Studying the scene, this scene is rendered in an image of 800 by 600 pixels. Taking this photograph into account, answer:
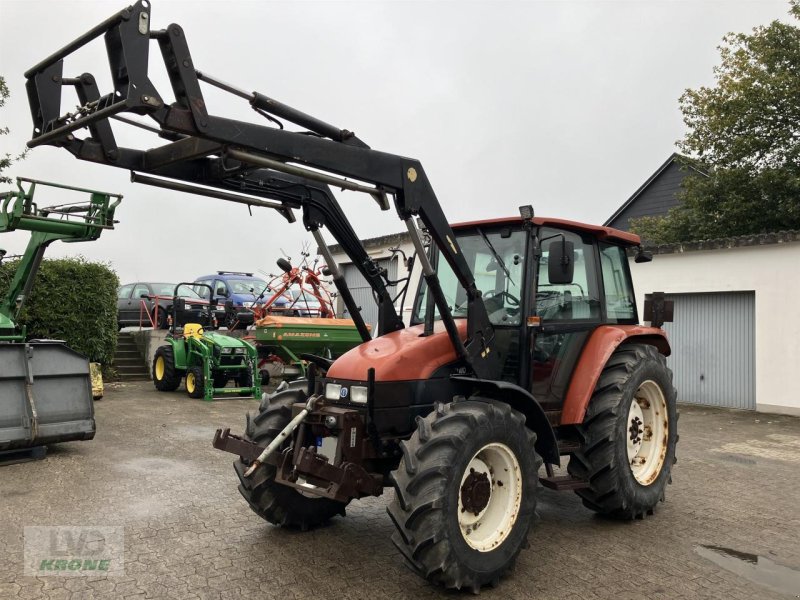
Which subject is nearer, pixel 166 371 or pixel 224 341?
pixel 224 341

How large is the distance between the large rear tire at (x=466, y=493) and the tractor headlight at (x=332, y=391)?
2.48ft

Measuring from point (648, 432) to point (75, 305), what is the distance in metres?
10.7

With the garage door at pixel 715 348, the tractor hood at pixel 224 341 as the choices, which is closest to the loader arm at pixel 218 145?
Answer: the tractor hood at pixel 224 341

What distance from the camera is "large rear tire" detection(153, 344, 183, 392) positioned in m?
12.0

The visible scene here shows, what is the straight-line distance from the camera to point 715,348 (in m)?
11.8

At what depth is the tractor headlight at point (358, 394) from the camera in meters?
3.95

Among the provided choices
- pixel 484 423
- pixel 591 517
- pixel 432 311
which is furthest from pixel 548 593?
pixel 432 311

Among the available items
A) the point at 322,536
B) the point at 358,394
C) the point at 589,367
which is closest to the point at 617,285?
the point at 589,367

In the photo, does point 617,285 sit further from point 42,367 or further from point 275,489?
point 42,367

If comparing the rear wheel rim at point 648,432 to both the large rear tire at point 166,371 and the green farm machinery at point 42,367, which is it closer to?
the green farm machinery at point 42,367

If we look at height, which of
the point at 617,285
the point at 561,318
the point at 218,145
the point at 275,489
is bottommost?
the point at 275,489

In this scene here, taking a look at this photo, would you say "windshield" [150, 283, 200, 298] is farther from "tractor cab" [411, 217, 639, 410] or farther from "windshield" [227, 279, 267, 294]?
"tractor cab" [411, 217, 639, 410]

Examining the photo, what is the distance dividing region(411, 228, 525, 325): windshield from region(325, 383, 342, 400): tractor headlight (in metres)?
1.02

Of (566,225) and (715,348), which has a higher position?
(566,225)
